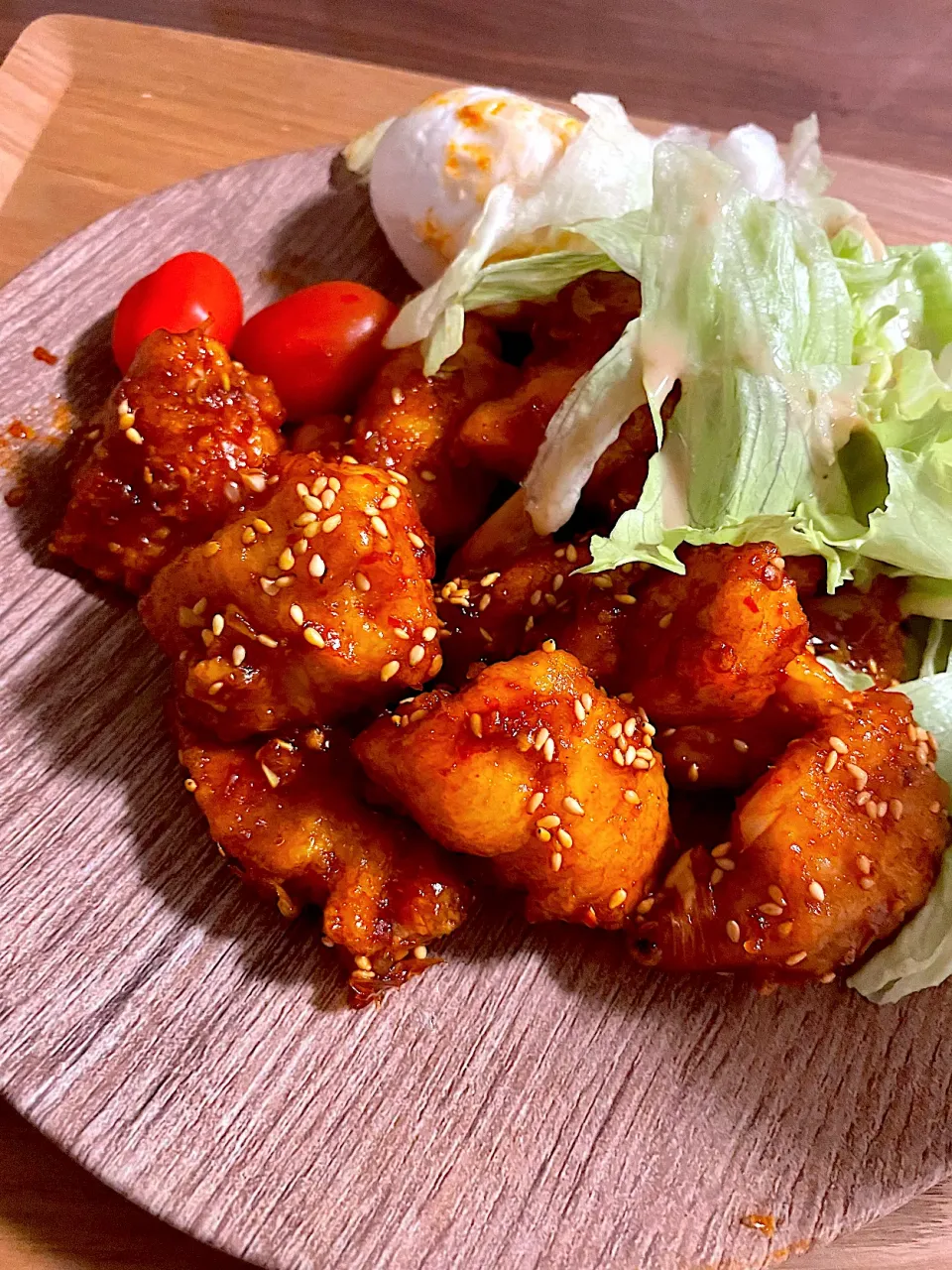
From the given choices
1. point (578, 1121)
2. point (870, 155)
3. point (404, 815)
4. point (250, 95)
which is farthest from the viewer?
point (870, 155)

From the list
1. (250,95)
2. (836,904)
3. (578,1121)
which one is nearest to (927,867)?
(836,904)

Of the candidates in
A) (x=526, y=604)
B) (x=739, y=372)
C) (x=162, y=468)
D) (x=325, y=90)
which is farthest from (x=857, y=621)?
(x=325, y=90)

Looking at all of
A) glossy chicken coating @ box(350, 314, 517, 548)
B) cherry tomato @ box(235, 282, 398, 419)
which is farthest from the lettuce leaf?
cherry tomato @ box(235, 282, 398, 419)

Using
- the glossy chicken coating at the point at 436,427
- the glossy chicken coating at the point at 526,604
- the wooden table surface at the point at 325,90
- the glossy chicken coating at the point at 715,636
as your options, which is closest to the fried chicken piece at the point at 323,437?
the glossy chicken coating at the point at 436,427

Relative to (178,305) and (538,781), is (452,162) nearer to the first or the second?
(178,305)

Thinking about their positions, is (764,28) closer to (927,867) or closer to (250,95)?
(250,95)

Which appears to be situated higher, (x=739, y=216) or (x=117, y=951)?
(x=739, y=216)

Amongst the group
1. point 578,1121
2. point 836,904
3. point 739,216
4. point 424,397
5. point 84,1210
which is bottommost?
point 84,1210
